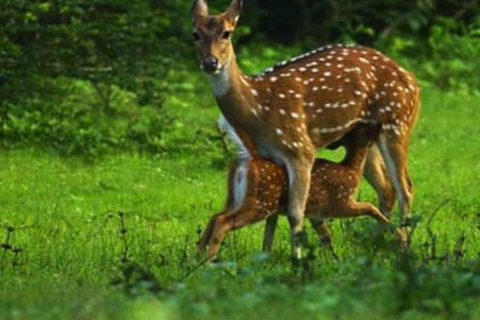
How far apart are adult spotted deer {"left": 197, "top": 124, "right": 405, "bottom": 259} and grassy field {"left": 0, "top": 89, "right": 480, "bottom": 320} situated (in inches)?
7.0

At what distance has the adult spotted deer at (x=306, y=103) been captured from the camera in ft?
41.8

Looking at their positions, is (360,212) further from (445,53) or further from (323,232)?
(445,53)

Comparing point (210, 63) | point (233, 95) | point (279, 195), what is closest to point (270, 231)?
point (279, 195)

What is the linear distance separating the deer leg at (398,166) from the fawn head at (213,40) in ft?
4.55

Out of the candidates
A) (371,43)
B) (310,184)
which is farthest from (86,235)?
(371,43)

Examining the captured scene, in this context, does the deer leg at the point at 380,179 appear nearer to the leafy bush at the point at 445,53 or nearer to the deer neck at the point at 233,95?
the deer neck at the point at 233,95

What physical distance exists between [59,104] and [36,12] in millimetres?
1083

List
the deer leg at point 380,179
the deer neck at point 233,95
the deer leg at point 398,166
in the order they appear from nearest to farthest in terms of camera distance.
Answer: the deer neck at point 233,95, the deer leg at point 398,166, the deer leg at point 380,179

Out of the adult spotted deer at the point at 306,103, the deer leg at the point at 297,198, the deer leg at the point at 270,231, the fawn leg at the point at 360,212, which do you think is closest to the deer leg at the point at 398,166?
the adult spotted deer at the point at 306,103

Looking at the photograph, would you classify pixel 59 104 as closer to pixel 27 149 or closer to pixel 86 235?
pixel 27 149

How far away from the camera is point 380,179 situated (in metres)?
13.9

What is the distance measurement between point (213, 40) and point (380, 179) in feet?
6.50

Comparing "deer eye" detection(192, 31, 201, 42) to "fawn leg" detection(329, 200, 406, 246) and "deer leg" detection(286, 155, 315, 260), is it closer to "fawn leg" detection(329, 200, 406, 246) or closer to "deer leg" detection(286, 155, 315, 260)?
"deer leg" detection(286, 155, 315, 260)

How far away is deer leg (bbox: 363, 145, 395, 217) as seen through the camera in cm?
1386
